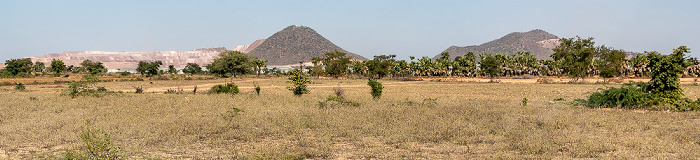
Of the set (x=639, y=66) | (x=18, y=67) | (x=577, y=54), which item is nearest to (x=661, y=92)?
(x=577, y=54)

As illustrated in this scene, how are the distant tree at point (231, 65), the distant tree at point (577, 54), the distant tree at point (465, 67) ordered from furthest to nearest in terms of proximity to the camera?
the distant tree at point (465, 67) → the distant tree at point (231, 65) → the distant tree at point (577, 54)

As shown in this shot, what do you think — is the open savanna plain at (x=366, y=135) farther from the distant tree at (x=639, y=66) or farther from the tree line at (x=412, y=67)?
the distant tree at (x=639, y=66)

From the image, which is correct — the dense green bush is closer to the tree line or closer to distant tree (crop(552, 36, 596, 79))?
distant tree (crop(552, 36, 596, 79))

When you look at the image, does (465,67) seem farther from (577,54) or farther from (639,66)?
(577,54)

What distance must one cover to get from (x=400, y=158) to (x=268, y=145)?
3.15 meters

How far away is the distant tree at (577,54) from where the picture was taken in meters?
52.7

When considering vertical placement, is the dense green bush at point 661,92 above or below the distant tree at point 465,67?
below

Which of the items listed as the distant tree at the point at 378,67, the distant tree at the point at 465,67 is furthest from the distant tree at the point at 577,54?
the distant tree at the point at 465,67

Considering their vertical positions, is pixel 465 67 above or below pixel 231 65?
below

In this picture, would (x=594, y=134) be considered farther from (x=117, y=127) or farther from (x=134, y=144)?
(x=117, y=127)

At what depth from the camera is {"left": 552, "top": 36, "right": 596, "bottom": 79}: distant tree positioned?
5269cm

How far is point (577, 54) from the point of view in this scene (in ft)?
175

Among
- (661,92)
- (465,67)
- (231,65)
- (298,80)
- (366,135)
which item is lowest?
(366,135)

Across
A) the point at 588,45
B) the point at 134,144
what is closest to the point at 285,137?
the point at 134,144
